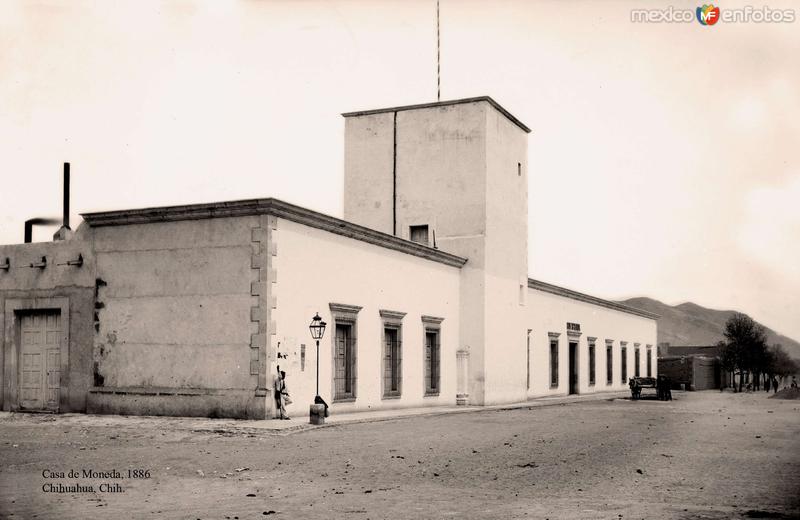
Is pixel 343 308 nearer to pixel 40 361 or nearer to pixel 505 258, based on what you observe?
pixel 40 361

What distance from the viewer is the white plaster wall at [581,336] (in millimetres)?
39875

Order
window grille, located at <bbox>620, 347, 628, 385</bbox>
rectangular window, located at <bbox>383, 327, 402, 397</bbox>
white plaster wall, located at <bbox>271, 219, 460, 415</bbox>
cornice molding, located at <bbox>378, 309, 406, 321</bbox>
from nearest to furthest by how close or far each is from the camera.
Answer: white plaster wall, located at <bbox>271, 219, 460, 415</bbox>
cornice molding, located at <bbox>378, 309, 406, 321</bbox>
rectangular window, located at <bbox>383, 327, 402, 397</bbox>
window grille, located at <bbox>620, 347, 628, 385</bbox>

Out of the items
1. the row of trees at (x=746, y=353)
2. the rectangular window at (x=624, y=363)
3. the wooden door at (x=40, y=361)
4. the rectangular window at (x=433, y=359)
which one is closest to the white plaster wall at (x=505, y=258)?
the rectangular window at (x=433, y=359)

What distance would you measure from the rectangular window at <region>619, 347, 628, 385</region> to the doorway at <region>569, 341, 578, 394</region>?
923 cm

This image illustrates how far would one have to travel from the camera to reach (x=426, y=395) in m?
28.8

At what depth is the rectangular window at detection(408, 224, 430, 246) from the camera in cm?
3167

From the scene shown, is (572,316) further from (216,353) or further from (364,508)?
(364,508)

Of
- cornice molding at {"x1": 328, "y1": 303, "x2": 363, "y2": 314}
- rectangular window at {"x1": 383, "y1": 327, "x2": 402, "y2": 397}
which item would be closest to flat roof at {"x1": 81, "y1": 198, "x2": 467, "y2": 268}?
cornice molding at {"x1": 328, "y1": 303, "x2": 363, "y2": 314}

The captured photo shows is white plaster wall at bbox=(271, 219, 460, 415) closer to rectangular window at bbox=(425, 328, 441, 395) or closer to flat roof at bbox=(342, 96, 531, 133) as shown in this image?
rectangular window at bbox=(425, 328, 441, 395)

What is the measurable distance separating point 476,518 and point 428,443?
724 cm

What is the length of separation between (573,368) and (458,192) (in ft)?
58.1

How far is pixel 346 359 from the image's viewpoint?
949 inches

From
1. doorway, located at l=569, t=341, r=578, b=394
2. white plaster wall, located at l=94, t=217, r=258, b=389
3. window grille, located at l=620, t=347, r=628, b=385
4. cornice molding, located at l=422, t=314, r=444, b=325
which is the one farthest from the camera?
window grille, located at l=620, t=347, r=628, b=385

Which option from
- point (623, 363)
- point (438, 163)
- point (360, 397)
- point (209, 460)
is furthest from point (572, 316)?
point (209, 460)
